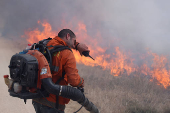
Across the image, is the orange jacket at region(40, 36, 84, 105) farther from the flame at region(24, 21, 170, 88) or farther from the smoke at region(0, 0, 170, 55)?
the smoke at region(0, 0, 170, 55)

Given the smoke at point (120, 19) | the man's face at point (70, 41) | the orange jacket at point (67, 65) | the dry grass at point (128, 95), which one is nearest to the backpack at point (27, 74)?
the orange jacket at point (67, 65)

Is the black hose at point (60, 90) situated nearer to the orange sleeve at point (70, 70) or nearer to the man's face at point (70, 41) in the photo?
the orange sleeve at point (70, 70)

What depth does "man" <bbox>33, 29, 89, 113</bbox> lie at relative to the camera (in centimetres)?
209

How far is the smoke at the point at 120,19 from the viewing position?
31.9ft

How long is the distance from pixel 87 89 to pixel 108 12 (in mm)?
7808

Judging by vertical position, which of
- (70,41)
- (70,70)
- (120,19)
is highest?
(120,19)

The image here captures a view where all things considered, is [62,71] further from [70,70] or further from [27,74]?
[27,74]

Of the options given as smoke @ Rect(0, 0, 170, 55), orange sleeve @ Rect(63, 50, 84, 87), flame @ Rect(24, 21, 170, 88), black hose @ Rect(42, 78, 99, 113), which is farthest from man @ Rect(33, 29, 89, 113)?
smoke @ Rect(0, 0, 170, 55)

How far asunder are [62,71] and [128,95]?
4284 millimetres

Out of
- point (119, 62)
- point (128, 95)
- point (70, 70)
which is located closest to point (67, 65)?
point (70, 70)

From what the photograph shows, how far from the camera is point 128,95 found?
584 centimetres

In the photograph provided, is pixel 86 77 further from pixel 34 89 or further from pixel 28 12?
pixel 28 12

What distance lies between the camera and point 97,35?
12391mm

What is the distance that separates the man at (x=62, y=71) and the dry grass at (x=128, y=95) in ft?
9.36
